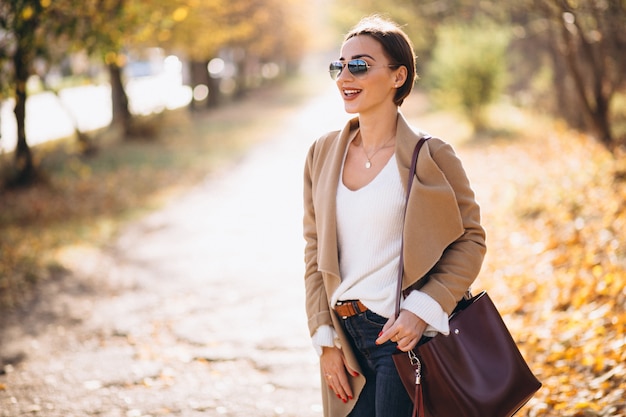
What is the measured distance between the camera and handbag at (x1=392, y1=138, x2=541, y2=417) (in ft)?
7.47

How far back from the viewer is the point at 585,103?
10.8m

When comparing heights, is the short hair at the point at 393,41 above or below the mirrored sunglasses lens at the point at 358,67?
above

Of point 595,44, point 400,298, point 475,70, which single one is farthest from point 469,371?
point 475,70

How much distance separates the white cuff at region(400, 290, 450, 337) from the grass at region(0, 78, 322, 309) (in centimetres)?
577

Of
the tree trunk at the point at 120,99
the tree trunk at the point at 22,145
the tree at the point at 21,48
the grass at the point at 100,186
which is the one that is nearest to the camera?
the tree at the point at 21,48

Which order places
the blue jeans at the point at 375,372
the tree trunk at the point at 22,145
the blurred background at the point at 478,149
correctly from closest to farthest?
the blue jeans at the point at 375,372 < the blurred background at the point at 478,149 < the tree trunk at the point at 22,145

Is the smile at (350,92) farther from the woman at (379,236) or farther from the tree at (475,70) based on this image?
the tree at (475,70)

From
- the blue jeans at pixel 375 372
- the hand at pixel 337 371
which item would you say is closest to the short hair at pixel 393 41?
the blue jeans at pixel 375 372

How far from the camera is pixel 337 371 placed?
2576 mm

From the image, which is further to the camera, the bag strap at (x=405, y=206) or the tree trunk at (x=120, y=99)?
the tree trunk at (x=120, y=99)

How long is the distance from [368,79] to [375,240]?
1.94ft

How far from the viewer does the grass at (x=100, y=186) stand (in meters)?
8.52

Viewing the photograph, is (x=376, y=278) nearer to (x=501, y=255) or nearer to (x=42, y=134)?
(x=501, y=255)

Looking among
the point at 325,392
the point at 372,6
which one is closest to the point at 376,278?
the point at 325,392
